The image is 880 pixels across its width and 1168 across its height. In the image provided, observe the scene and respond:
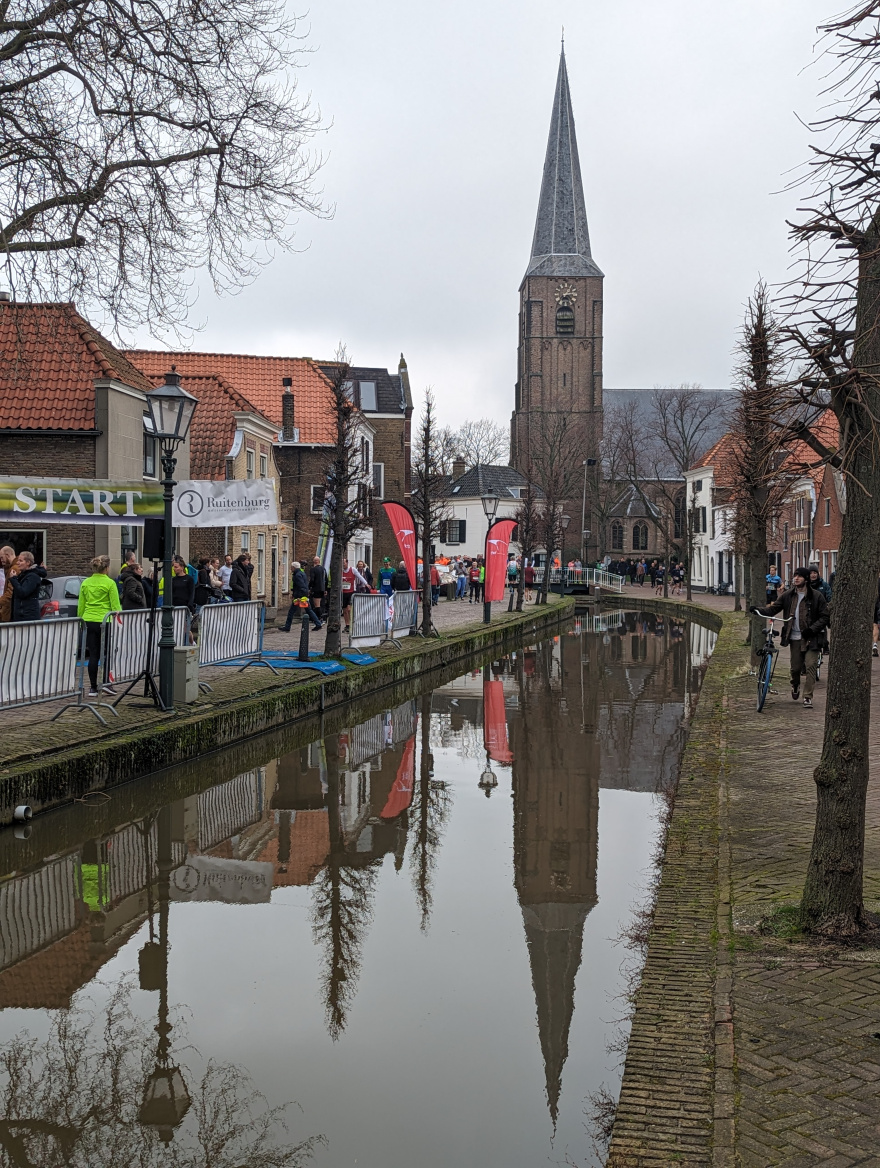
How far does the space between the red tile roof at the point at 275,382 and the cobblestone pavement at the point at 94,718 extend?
25364 millimetres

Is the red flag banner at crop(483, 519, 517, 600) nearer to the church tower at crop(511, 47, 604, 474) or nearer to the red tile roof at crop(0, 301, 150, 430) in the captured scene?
the red tile roof at crop(0, 301, 150, 430)

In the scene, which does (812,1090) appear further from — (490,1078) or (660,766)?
(660,766)

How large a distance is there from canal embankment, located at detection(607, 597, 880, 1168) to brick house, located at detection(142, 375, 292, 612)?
988 inches

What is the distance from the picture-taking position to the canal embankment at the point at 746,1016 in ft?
11.9

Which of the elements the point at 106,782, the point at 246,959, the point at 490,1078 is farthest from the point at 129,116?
the point at 490,1078

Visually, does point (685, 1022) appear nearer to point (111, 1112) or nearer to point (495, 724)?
point (111, 1112)

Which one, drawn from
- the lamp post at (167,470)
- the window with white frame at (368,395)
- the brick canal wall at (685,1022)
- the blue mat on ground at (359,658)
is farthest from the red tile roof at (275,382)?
the brick canal wall at (685,1022)

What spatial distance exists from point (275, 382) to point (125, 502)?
97.4 ft

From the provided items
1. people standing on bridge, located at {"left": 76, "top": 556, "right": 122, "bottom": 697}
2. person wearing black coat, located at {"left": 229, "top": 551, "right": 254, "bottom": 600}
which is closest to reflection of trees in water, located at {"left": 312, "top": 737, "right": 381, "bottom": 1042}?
people standing on bridge, located at {"left": 76, "top": 556, "right": 122, "bottom": 697}

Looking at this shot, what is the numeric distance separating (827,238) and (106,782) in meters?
7.56

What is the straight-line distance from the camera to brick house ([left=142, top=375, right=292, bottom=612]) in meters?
32.1

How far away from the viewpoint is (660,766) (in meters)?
11.4

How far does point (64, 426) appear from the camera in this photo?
23.3 m

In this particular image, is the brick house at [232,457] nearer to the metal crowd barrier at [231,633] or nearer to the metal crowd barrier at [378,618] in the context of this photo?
the metal crowd barrier at [378,618]
